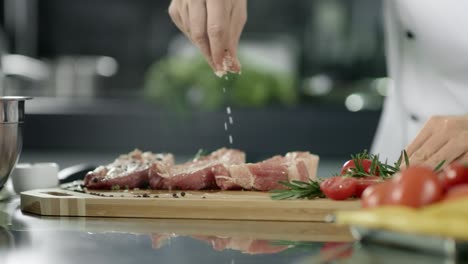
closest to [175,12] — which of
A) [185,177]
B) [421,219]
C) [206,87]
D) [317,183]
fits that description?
[185,177]

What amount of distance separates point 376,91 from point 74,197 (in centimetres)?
338

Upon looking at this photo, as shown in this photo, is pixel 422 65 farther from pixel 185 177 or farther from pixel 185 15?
pixel 185 177

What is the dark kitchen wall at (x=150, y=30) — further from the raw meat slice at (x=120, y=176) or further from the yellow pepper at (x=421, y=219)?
the yellow pepper at (x=421, y=219)

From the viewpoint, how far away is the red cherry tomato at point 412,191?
3.64ft

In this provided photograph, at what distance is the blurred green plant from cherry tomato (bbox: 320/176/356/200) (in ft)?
8.49

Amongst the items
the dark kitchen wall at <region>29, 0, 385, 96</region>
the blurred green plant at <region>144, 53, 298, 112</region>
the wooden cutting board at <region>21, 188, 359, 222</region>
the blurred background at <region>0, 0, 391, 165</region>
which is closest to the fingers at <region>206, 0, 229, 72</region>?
the wooden cutting board at <region>21, 188, 359, 222</region>

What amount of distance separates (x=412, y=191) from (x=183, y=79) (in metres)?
3.16

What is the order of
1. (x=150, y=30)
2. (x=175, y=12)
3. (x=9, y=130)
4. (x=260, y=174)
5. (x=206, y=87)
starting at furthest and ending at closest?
1. (x=150, y=30)
2. (x=206, y=87)
3. (x=175, y=12)
4. (x=260, y=174)
5. (x=9, y=130)

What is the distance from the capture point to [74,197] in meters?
1.64

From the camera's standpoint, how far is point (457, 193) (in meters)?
1.10

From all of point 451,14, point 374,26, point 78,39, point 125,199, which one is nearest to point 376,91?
point 374,26

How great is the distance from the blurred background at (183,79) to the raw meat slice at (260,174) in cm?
202

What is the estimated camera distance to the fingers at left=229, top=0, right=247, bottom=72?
1965 millimetres

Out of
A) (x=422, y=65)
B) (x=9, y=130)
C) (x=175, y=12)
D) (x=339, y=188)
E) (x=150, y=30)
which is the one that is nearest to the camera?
(x=339, y=188)
